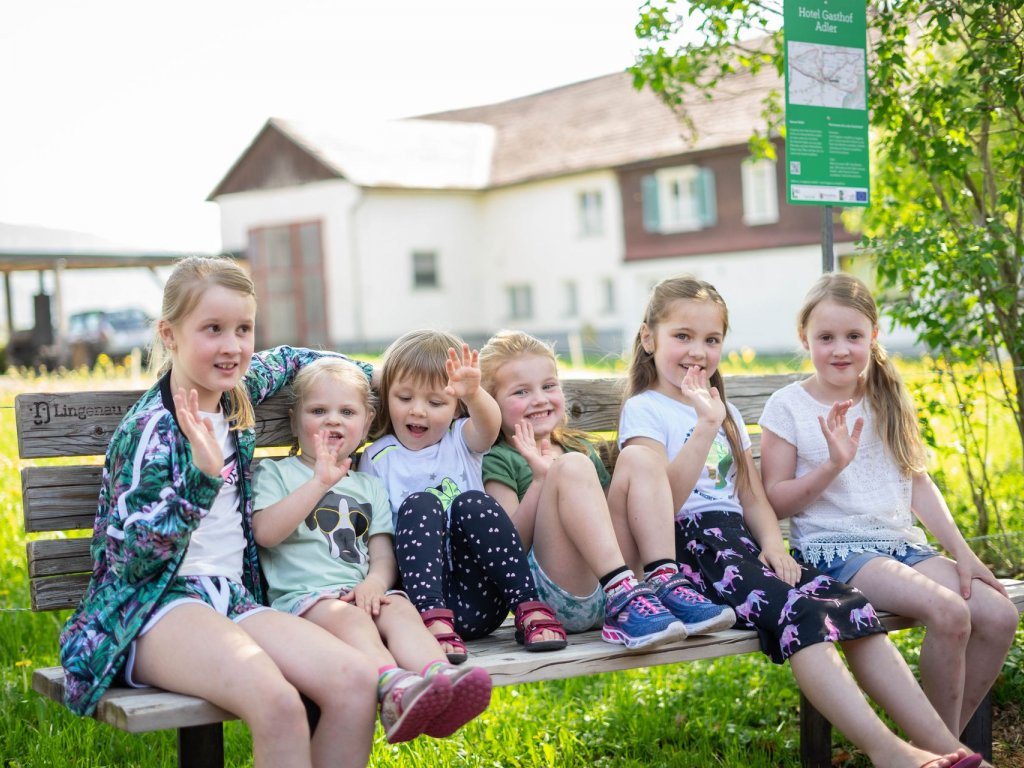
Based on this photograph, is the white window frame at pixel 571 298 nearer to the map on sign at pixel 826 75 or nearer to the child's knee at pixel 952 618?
the map on sign at pixel 826 75

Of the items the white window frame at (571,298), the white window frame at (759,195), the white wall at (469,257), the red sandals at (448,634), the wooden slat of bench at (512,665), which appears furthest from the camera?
the white window frame at (571,298)

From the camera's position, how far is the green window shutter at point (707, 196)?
28.9m

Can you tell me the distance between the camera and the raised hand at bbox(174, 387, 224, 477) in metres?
2.57

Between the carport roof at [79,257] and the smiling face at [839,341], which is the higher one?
the carport roof at [79,257]

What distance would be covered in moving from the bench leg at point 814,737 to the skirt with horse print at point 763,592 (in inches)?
20.9

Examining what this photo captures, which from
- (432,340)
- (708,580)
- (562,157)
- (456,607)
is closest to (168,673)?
(456,607)

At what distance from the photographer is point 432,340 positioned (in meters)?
3.30

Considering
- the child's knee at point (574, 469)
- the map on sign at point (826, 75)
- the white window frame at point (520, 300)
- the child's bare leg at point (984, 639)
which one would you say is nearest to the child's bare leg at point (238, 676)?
the child's knee at point (574, 469)

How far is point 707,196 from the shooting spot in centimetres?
2891

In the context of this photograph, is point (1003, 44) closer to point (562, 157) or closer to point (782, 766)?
point (782, 766)

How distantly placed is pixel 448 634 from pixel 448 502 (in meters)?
0.50

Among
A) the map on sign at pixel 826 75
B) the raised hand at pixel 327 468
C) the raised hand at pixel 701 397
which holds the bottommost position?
the raised hand at pixel 327 468

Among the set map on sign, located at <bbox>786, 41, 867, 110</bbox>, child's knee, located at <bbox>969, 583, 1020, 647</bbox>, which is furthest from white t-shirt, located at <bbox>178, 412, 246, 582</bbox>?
map on sign, located at <bbox>786, 41, 867, 110</bbox>

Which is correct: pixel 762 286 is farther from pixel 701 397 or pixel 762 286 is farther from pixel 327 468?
pixel 327 468
